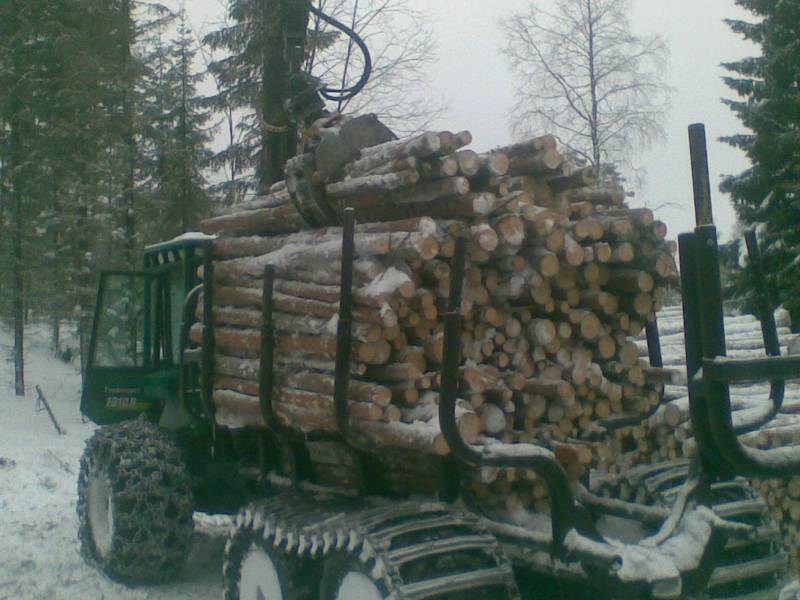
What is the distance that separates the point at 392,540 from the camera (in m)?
3.71

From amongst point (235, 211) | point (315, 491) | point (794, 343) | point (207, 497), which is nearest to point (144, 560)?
point (207, 497)

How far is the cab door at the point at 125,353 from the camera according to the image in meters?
7.11

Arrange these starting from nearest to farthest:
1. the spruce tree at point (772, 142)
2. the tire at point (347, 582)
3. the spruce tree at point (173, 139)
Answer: the tire at point (347, 582), the spruce tree at point (772, 142), the spruce tree at point (173, 139)

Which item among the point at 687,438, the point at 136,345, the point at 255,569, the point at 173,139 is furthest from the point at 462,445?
the point at 173,139

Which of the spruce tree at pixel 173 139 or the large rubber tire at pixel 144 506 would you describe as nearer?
the large rubber tire at pixel 144 506

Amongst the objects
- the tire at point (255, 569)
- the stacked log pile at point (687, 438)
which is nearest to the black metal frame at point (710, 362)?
the stacked log pile at point (687, 438)

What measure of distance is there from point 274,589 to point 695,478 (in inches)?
92.1

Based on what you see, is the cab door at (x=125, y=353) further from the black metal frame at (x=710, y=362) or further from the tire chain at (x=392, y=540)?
the black metal frame at (x=710, y=362)

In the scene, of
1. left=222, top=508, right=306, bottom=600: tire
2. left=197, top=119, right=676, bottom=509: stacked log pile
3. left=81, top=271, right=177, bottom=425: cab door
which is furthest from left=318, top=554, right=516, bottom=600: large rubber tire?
left=81, top=271, right=177, bottom=425: cab door

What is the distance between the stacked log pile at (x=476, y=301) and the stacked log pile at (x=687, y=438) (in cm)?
18

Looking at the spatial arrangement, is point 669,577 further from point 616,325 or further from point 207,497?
point 207,497

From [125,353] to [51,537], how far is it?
2389 mm

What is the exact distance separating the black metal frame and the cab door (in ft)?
16.5

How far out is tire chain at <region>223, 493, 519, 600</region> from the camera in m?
3.53
